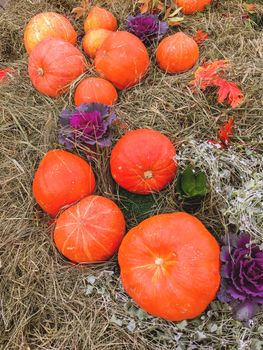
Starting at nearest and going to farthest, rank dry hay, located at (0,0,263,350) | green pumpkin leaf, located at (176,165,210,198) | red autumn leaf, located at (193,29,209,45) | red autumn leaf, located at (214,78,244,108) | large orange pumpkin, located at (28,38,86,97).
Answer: dry hay, located at (0,0,263,350), green pumpkin leaf, located at (176,165,210,198), red autumn leaf, located at (214,78,244,108), large orange pumpkin, located at (28,38,86,97), red autumn leaf, located at (193,29,209,45)

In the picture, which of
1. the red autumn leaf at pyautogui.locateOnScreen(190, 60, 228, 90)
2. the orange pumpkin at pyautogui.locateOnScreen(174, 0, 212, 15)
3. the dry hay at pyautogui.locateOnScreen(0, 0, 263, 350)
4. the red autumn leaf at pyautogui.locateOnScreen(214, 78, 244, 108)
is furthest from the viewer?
the orange pumpkin at pyautogui.locateOnScreen(174, 0, 212, 15)

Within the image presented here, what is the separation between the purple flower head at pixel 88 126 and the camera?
7.54ft

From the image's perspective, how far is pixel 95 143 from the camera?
2324 millimetres

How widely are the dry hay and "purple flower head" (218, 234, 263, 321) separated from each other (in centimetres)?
9

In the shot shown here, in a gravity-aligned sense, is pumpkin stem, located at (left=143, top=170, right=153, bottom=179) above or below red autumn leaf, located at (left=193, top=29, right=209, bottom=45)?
below

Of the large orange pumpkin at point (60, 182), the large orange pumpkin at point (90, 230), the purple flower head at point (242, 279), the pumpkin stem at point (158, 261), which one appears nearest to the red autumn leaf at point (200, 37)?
the large orange pumpkin at point (60, 182)

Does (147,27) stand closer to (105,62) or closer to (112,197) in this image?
(105,62)

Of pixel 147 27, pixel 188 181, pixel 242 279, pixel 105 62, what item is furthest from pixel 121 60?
pixel 242 279

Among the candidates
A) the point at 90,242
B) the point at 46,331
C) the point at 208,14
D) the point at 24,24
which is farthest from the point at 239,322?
the point at 24,24

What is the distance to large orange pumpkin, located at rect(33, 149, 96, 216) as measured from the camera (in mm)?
2213

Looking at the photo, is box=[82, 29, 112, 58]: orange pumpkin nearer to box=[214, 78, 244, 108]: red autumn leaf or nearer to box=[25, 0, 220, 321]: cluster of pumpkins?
box=[25, 0, 220, 321]: cluster of pumpkins

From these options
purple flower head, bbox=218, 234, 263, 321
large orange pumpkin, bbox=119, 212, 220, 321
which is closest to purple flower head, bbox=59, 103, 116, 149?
large orange pumpkin, bbox=119, 212, 220, 321

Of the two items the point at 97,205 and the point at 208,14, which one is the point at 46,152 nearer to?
the point at 97,205

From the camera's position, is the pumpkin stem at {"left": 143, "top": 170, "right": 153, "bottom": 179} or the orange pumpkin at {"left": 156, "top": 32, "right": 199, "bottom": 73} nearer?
the pumpkin stem at {"left": 143, "top": 170, "right": 153, "bottom": 179}
